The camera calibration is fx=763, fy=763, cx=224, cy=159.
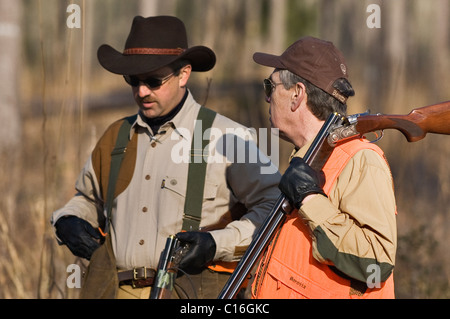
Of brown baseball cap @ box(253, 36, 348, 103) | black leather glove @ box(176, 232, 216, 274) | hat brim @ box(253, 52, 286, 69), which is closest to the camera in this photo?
brown baseball cap @ box(253, 36, 348, 103)

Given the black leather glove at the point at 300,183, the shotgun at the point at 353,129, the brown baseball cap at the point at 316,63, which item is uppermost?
the brown baseball cap at the point at 316,63

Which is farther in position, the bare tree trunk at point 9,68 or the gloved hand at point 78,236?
the bare tree trunk at point 9,68

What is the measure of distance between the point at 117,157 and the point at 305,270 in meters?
1.50

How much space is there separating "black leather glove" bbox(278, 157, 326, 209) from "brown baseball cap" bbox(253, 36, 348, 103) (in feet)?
1.41

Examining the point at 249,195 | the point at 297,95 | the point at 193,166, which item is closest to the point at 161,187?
the point at 193,166

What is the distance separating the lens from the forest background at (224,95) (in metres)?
6.09

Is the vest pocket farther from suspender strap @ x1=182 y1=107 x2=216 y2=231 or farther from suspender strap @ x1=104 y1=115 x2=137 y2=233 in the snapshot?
suspender strap @ x1=104 y1=115 x2=137 y2=233

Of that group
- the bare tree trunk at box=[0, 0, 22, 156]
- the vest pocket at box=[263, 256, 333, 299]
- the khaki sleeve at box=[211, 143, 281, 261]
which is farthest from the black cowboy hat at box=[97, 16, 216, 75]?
the bare tree trunk at box=[0, 0, 22, 156]

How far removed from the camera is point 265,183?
411cm

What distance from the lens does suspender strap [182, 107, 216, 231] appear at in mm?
3975

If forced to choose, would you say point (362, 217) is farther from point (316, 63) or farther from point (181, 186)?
point (181, 186)

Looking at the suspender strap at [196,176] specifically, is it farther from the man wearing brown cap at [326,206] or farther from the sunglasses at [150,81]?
the man wearing brown cap at [326,206]

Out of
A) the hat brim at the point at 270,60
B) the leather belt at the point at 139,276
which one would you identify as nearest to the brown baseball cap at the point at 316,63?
the hat brim at the point at 270,60

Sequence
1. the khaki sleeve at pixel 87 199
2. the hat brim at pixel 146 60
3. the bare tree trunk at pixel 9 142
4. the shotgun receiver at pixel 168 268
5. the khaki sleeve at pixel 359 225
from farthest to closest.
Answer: the bare tree trunk at pixel 9 142 → the khaki sleeve at pixel 87 199 → the hat brim at pixel 146 60 → the shotgun receiver at pixel 168 268 → the khaki sleeve at pixel 359 225
